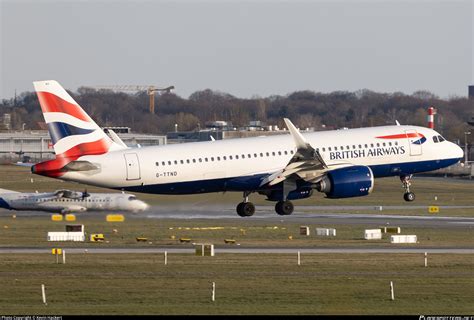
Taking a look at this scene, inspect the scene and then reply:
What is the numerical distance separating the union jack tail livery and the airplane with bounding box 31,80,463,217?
58 mm

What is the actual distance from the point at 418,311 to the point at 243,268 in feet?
46.8

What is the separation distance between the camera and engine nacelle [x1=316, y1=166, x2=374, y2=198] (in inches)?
2822

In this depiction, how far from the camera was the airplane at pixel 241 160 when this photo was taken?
6781 cm

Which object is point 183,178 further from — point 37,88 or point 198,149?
point 37,88

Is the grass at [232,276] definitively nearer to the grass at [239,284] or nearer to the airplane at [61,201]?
the grass at [239,284]

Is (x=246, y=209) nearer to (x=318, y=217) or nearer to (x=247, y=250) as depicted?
(x=247, y=250)

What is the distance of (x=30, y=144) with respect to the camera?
637 feet

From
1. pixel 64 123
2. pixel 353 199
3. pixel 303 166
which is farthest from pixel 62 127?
pixel 353 199

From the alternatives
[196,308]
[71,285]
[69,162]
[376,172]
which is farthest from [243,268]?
[376,172]

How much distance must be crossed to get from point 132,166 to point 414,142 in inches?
763

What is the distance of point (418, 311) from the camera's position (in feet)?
134

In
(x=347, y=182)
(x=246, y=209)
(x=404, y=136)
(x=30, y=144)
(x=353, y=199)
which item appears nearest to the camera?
(x=347, y=182)

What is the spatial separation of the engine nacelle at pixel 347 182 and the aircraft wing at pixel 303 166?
0.66 meters

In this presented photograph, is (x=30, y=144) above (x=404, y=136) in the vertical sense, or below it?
above
